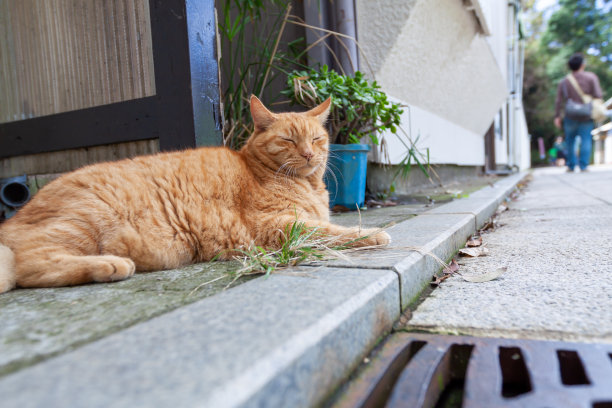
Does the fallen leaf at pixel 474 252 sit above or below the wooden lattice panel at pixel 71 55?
below

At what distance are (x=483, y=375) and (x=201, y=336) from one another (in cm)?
63

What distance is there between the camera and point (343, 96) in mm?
3029

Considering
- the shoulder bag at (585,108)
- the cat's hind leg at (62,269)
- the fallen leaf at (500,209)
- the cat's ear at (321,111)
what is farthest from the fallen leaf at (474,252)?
the shoulder bag at (585,108)

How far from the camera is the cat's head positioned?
2.11 meters

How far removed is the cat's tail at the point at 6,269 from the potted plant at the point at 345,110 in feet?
6.47

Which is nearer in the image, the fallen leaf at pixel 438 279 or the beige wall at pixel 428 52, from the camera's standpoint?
the fallen leaf at pixel 438 279

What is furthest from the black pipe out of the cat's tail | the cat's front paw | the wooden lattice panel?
the cat's front paw

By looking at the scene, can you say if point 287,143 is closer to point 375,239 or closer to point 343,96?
point 375,239

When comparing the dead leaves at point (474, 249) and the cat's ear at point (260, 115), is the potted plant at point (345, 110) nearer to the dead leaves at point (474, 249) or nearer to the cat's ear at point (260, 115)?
the cat's ear at point (260, 115)

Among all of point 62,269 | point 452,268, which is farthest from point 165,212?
point 452,268

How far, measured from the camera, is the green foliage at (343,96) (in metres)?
2.95

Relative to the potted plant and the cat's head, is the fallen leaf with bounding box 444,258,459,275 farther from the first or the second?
the potted plant

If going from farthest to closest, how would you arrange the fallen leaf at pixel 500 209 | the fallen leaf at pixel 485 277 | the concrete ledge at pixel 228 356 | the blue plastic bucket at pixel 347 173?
the fallen leaf at pixel 500 209
the blue plastic bucket at pixel 347 173
the fallen leaf at pixel 485 277
the concrete ledge at pixel 228 356

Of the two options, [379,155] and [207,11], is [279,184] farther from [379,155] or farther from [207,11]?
[379,155]
